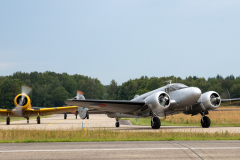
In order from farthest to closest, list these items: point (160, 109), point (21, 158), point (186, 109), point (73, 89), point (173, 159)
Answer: point (73, 89) < point (186, 109) < point (160, 109) < point (21, 158) < point (173, 159)

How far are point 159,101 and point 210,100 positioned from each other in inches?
170

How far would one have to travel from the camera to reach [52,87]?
563ft

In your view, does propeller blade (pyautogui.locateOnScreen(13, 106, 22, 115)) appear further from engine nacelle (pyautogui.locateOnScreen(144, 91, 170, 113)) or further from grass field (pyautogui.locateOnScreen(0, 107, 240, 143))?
engine nacelle (pyautogui.locateOnScreen(144, 91, 170, 113))

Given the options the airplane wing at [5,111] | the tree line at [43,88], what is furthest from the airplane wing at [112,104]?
the tree line at [43,88]

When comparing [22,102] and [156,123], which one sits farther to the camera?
[22,102]

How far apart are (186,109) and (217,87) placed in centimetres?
12088

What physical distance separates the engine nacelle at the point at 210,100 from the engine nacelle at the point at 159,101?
3.18m

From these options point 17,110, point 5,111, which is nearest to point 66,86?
point 5,111

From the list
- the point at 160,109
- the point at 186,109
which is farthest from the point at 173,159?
the point at 186,109

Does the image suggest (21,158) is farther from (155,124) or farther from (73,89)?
(73,89)

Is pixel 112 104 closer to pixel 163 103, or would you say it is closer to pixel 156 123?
pixel 156 123

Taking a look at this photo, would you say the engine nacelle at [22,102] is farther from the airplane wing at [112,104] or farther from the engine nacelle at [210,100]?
the engine nacelle at [210,100]

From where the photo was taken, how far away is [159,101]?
68.8 ft

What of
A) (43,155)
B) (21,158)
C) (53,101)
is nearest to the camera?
(21,158)
